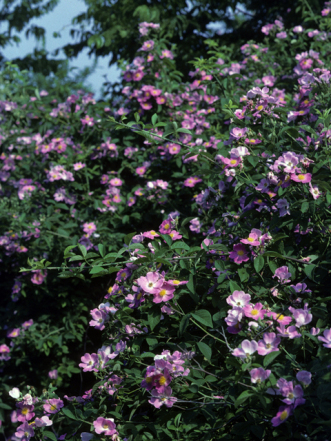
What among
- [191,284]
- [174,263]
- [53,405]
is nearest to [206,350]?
[191,284]

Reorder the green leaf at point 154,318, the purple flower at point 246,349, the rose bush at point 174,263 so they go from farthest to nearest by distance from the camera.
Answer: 1. the green leaf at point 154,318
2. the rose bush at point 174,263
3. the purple flower at point 246,349

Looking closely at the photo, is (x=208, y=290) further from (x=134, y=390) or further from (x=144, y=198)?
(x=144, y=198)

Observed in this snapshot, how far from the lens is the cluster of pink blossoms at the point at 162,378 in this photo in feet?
4.36

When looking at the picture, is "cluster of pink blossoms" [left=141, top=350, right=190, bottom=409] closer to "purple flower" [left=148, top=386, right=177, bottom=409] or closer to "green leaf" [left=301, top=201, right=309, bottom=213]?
"purple flower" [left=148, top=386, right=177, bottom=409]

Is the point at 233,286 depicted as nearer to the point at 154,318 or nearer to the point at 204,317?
the point at 204,317

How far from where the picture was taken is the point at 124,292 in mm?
1621

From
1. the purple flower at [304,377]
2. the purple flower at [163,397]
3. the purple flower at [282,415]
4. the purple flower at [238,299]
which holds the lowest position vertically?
the purple flower at [282,415]

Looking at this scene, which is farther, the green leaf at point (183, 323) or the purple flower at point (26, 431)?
the purple flower at point (26, 431)

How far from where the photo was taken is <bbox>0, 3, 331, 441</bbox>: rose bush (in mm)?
1328

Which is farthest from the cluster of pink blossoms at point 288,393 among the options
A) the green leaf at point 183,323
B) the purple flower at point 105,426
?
the purple flower at point 105,426

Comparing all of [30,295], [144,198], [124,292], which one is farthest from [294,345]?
[30,295]

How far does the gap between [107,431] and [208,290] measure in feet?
1.85

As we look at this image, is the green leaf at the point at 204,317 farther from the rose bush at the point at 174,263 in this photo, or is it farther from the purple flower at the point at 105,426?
the purple flower at the point at 105,426

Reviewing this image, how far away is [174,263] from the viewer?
158cm
